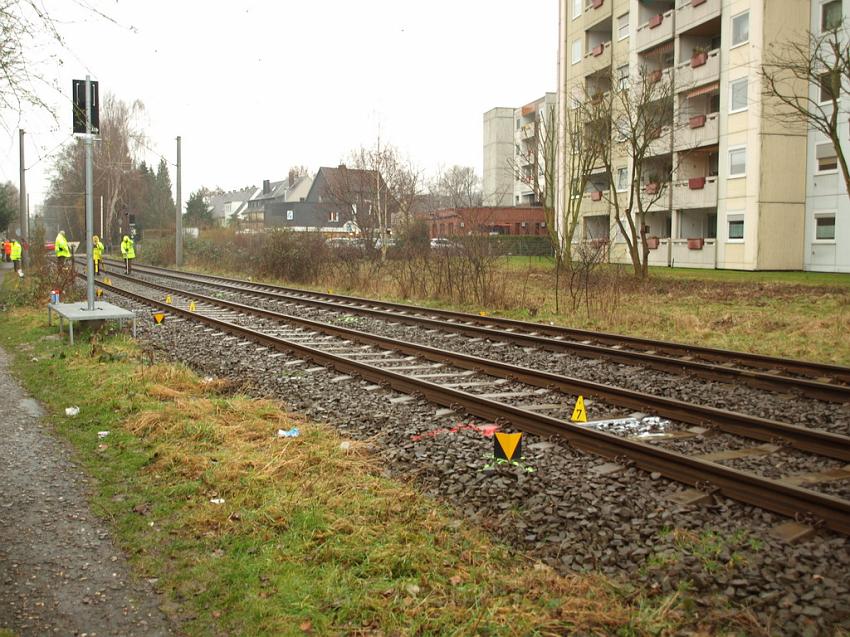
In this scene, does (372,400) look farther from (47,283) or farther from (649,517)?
(47,283)

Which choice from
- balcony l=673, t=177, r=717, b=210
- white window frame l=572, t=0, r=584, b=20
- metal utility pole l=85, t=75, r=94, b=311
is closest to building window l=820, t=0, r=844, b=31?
balcony l=673, t=177, r=717, b=210

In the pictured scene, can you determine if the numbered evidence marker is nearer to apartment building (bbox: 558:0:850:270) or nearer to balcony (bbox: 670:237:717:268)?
apartment building (bbox: 558:0:850:270)

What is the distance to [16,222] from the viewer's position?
6675cm

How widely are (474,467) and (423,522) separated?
1.28m

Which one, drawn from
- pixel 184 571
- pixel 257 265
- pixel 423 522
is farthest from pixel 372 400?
pixel 257 265

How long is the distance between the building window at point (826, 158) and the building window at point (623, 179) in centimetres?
1252

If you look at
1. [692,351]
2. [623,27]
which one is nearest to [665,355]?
[692,351]

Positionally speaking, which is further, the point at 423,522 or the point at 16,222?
the point at 16,222

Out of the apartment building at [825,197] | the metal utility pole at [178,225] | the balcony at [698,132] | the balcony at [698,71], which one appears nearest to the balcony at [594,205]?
the balcony at [698,132]

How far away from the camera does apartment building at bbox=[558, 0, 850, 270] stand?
33.1 m

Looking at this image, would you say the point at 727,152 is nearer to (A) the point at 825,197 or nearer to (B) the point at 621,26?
(A) the point at 825,197

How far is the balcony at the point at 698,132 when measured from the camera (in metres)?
36.6

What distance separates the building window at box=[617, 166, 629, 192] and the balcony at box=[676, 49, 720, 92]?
273 inches

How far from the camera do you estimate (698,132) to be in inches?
1485
